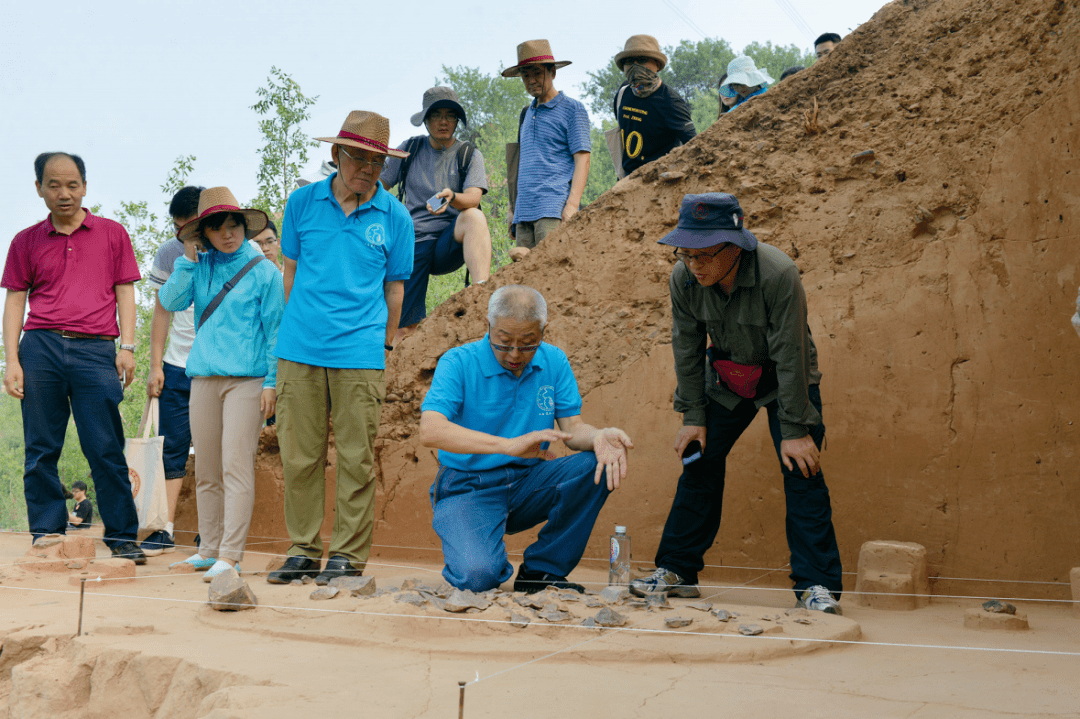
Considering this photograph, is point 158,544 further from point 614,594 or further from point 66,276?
point 614,594

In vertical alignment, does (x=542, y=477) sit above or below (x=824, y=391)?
below

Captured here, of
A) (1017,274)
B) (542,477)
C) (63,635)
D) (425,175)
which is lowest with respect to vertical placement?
(63,635)

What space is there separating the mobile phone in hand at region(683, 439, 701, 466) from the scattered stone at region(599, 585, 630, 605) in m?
0.63

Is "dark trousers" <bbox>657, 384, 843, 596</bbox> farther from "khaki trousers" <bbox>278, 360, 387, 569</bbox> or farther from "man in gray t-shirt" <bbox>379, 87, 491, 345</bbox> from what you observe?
"man in gray t-shirt" <bbox>379, 87, 491, 345</bbox>

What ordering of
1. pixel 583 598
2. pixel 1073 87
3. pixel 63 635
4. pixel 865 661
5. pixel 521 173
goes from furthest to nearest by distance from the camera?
1. pixel 521 173
2. pixel 1073 87
3. pixel 583 598
4. pixel 63 635
5. pixel 865 661

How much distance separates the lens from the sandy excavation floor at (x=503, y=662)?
2.27m

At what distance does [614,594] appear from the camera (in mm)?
3289

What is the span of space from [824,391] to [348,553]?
228 centimetres

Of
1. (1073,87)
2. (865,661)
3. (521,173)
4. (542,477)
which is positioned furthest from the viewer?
(521,173)

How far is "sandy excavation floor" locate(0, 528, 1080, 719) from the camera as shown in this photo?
7.43ft

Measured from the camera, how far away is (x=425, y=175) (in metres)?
5.36

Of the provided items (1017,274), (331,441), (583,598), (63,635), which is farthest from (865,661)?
(331,441)

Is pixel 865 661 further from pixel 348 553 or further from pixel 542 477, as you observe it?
pixel 348 553

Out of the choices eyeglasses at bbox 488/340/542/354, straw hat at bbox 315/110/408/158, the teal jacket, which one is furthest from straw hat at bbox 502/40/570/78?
eyeglasses at bbox 488/340/542/354
